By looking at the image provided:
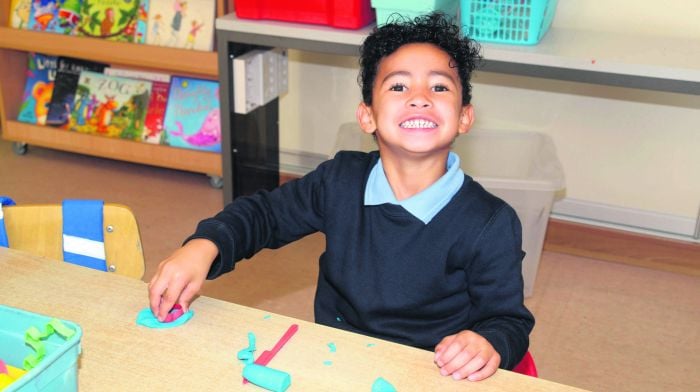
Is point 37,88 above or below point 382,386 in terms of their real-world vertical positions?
below

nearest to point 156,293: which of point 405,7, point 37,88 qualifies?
point 405,7

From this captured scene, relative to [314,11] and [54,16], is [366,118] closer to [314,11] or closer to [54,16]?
[314,11]

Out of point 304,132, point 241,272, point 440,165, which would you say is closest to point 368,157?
point 440,165

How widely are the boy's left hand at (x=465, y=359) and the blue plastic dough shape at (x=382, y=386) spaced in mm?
64

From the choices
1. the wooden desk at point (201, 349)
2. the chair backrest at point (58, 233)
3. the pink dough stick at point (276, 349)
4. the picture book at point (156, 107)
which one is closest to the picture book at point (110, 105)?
the picture book at point (156, 107)

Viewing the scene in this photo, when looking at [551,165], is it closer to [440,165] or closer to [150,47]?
[440,165]

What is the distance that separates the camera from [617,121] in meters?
2.35

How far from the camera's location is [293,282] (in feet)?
7.28

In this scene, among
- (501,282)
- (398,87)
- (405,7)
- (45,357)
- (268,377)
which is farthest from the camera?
(405,7)

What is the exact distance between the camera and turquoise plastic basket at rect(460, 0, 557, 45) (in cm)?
192

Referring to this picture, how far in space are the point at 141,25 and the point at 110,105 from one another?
1.26 ft

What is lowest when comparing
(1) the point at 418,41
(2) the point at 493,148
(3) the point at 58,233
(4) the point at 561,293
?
(4) the point at 561,293

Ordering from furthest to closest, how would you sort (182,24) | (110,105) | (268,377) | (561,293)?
(110,105)
(182,24)
(561,293)
(268,377)

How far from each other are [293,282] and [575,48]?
97cm
